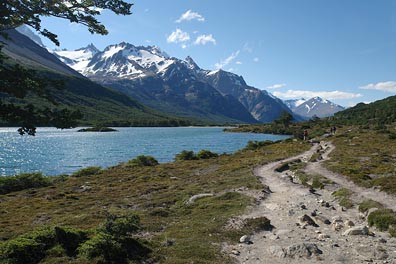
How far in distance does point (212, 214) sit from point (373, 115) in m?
202

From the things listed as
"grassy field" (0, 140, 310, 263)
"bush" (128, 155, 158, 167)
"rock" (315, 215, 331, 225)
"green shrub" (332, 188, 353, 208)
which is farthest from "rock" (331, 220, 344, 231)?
"bush" (128, 155, 158, 167)

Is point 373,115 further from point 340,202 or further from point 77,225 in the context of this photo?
point 77,225

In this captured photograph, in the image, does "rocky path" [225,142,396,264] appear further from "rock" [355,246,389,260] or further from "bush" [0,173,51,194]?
"bush" [0,173,51,194]

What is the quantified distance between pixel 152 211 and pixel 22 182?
34137 millimetres

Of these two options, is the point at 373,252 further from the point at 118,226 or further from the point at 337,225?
the point at 118,226

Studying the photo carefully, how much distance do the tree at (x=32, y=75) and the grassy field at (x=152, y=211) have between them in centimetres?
629

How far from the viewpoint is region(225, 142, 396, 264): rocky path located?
1539 centimetres

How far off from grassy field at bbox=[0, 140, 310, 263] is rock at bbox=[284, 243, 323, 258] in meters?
3.05

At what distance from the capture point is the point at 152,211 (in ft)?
85.7

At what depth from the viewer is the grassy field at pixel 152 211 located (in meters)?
16.8

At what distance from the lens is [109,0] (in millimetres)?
14188

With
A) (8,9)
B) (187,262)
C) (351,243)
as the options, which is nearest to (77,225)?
(187,262)

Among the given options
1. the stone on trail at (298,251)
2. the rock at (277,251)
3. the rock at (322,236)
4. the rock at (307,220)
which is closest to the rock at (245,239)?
the rock at (277,251)

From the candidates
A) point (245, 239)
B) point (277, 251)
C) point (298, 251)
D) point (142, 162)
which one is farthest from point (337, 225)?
point (142, 162)
